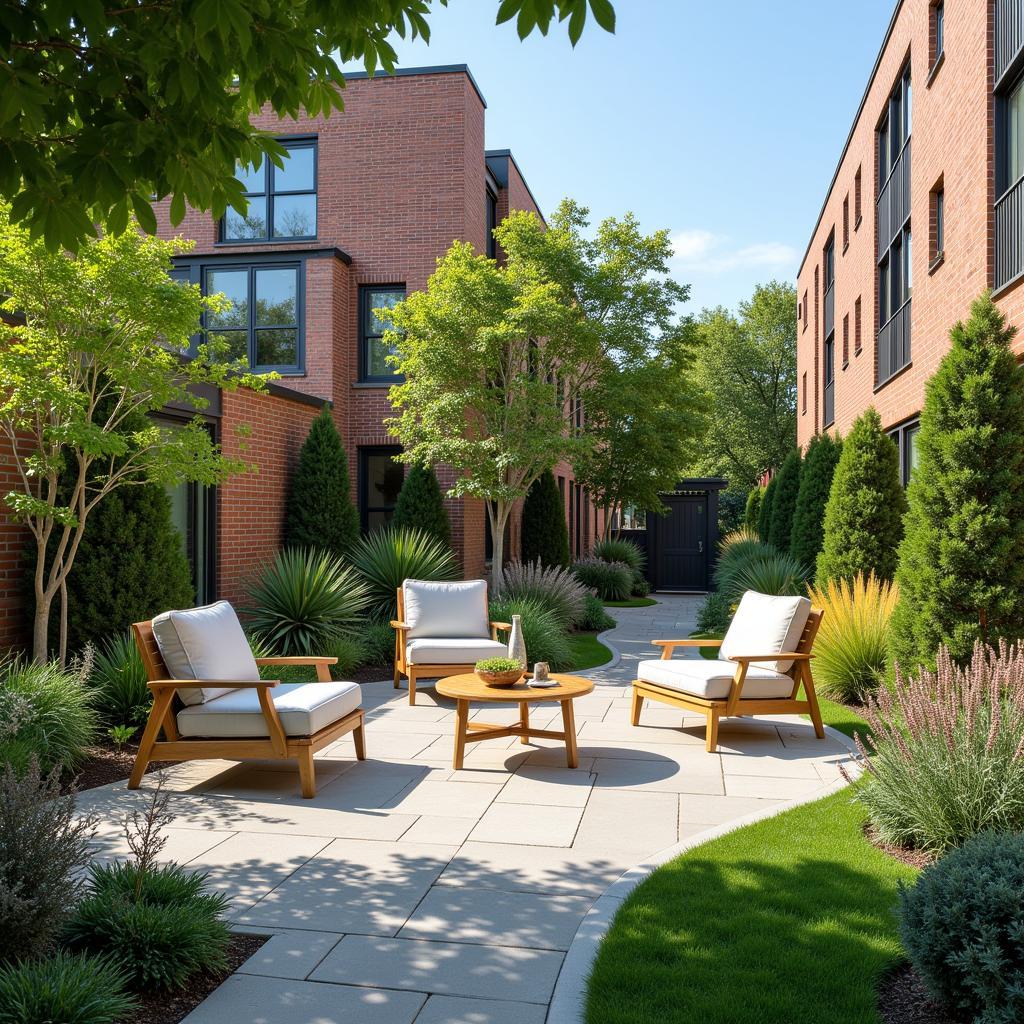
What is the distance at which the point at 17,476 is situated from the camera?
23.9ft

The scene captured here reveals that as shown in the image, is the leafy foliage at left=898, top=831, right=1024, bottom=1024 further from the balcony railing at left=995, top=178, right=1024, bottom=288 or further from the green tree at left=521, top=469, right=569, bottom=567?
the green tree at left=521, top=469, right=569, bottom=567

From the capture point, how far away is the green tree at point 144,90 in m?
3.06

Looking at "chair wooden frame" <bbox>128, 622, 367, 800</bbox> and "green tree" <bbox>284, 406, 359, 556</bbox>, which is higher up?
"green tree" <bbox>284, 406, 359, 556</bbox>

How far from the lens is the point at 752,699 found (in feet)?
22.7

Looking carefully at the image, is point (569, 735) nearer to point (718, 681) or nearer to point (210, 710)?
point (718, 681)

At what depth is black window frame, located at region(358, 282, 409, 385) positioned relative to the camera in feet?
51.2

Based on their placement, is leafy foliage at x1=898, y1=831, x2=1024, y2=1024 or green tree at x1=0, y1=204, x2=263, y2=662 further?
green tree at x1=0, y1=204, x2=263, y2=662

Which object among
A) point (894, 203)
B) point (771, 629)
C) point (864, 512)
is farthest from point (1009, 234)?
point (894, 203)

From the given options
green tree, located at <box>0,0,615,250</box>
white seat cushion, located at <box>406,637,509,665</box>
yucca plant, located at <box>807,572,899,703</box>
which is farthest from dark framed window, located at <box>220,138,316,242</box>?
green tree, located at <box>0,0,615,250</box>

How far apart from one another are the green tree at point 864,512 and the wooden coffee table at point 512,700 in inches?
202

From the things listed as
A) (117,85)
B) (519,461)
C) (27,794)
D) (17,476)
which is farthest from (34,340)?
(519,461)

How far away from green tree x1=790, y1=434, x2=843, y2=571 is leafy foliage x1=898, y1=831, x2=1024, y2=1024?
1134 centimetres

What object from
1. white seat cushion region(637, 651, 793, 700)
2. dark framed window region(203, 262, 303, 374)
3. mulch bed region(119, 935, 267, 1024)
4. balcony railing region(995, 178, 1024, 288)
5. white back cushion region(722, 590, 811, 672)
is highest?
dark framed window region(203, 262, 303, 374)

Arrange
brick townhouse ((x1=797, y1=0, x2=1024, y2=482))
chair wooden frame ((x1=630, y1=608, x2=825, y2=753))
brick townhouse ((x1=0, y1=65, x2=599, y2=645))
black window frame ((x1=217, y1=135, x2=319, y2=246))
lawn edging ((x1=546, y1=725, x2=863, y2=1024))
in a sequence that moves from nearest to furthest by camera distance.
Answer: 1. lawn edging ((x1=546, y1=725, x2=863, y2=1024))
2. chair wooden frame ((x1=630, y1=608, x2=825, y2=753))
3. brick townhouse ((x1=797, y1=0, x2=1024, y2=482))
4. brick townhouse ((x1=0, y1=65, x2=599, y2=645))
5. black window frame ((x1=217, y1=135, x2=319, y2=246))
